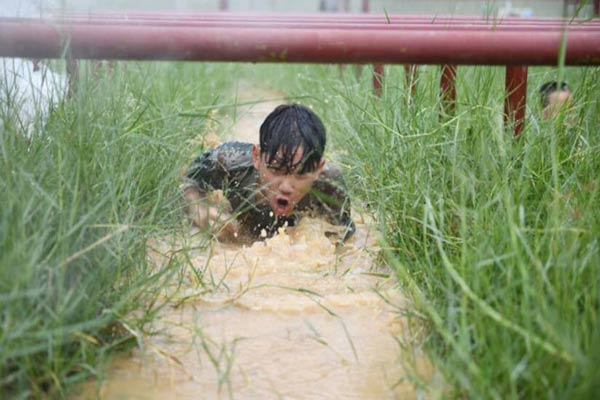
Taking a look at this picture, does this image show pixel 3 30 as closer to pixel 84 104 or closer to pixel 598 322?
pixel 84 104

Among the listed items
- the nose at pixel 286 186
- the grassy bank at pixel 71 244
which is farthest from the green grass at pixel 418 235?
the nose at pixel 286 186

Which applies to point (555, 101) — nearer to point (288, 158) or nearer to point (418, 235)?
point (418, 235)

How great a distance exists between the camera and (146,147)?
9.92ft

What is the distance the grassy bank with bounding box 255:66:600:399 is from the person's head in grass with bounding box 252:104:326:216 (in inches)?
7.1

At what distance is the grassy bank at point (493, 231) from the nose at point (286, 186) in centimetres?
28

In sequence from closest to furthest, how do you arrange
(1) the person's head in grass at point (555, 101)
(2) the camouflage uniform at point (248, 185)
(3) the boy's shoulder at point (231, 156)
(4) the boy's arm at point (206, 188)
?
(1) the person's head in grass at point (555, 101), (4) the boy's arm at point (206, 188), (2) the camouflage uniform at point (248, 185), (3) the boy's shoulder at point (231, 156)

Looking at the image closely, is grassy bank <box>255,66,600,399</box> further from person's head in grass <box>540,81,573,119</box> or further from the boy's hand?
the boy's hand

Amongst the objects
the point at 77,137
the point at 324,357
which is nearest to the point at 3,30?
the point at 77,137

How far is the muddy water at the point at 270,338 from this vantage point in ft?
6.51

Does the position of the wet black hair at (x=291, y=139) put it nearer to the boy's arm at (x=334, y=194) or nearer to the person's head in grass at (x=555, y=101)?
the boy's arm at (x=334, y=194)

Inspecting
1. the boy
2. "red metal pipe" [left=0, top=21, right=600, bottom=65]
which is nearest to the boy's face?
the boy

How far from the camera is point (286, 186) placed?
336cm

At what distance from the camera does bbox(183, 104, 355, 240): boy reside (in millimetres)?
3373

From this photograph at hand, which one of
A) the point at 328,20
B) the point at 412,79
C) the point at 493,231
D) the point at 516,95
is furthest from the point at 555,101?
the point at 493,231
